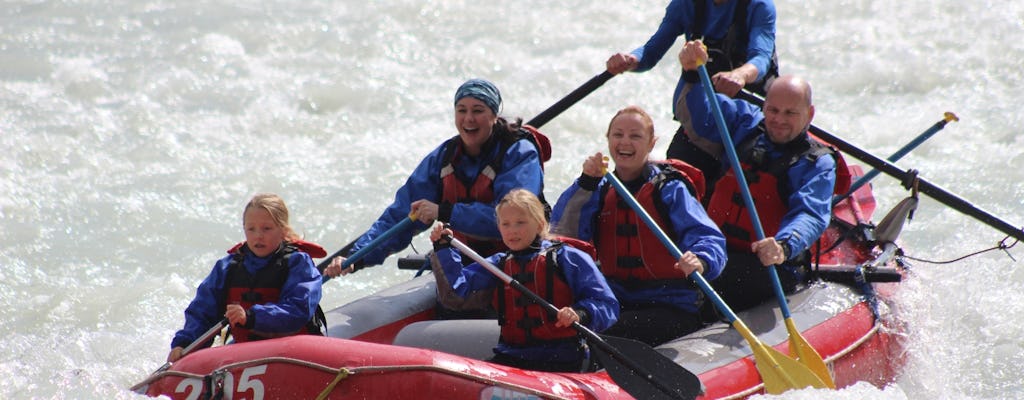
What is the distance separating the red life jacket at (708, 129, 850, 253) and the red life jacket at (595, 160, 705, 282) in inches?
14.0

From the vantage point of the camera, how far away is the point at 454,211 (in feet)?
15.5

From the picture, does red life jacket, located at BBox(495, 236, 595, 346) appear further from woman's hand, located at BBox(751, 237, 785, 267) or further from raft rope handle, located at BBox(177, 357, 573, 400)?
woman's hand, located at BBox(751, 237, 785, 267)

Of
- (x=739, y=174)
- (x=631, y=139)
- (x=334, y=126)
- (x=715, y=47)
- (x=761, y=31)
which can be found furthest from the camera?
(x=334, y=126)

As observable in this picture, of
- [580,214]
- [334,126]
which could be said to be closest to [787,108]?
[580,214]

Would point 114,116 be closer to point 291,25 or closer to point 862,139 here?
point 291,25

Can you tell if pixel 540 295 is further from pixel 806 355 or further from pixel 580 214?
pixel 806 355

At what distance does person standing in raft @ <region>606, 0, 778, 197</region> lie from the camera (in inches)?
207

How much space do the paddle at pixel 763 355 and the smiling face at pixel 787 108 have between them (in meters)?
0.78

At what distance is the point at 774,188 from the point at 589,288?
113cm

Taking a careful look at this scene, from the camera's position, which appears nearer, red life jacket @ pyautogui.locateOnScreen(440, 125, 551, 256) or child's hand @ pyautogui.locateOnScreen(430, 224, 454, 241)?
child's hand @ pyautogui.locateOnScreen(430, 224, 454, 241)

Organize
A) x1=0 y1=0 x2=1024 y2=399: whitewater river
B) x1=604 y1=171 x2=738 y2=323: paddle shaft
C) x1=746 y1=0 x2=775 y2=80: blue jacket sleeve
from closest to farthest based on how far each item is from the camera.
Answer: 1. x1=604 y1=171 x2=738 y2=323: paddle shaft
2. x1=746 y1=0 x2=775 y2=80: blue jacket sleeve
3. x1=0 y1=0 x2=1024 y2=399: whitewater river

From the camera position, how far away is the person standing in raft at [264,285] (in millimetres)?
4129

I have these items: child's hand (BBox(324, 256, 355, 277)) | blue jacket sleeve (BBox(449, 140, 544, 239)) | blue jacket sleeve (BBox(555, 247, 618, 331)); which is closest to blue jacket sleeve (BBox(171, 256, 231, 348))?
child's hand (BBox(324, 256, 355, 277))

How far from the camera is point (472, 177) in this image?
485cm
